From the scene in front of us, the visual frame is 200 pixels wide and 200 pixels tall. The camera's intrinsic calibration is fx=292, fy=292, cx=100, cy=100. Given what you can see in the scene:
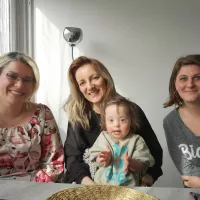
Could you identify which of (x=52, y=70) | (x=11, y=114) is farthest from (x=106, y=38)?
(x=11, y=114)

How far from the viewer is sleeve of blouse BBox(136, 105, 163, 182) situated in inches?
46.7

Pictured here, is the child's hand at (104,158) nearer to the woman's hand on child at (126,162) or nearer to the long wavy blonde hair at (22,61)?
the woman's hand on child at (126,162)

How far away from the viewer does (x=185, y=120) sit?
1191 mm

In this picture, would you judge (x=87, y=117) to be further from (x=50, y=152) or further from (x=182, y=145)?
(x=182, y=145)

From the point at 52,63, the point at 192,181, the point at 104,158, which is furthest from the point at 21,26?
the point at 192,181

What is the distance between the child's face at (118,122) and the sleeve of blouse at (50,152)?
0.84ft

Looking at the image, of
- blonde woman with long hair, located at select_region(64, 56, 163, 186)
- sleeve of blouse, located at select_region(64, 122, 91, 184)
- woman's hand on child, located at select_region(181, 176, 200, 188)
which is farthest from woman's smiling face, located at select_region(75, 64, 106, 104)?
woman's hand on child, located at select_region(181, 176, 200, 188)

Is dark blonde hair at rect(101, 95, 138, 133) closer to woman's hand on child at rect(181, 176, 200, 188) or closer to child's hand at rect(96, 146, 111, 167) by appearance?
child's hand at rect(96, 146, 111, 167)

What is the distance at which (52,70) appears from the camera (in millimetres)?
1274

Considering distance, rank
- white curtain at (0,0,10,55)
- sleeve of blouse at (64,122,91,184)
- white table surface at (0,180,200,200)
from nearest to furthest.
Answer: white table surface at (0,180,200,200) < sleeve of blouse at (64,122,91,184) < white curtain at (0,0,10,55)

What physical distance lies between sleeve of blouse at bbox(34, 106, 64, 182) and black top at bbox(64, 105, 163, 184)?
0.03 metres

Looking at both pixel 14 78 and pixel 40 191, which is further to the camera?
pixel 14 78

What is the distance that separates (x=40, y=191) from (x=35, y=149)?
0.19 meters

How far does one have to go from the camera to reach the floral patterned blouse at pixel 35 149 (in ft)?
4.09
